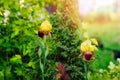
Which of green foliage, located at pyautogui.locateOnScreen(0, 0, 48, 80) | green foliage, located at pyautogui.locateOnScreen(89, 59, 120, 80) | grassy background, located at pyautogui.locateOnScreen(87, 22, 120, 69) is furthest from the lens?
grassy background, located at pyautogui.locateOnScreen(87, 22, 120, 69)

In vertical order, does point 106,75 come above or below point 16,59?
below

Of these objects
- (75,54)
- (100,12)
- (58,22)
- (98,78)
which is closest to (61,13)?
(58,22)

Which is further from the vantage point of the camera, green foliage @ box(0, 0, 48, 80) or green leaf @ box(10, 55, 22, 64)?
green foliage @ box(0, 0, 48, 80)

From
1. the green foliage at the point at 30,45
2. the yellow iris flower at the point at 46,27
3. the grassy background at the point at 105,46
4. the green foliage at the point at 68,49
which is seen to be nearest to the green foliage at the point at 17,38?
the green foliage at the point at 30,45

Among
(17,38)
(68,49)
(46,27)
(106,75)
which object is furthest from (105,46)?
(46,27)

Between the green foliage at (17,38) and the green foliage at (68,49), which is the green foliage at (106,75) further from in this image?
the green foliage at (17,38)

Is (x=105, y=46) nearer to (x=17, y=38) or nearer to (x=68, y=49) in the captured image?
(x=17, y=38)

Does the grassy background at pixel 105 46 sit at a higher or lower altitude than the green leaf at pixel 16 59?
higher

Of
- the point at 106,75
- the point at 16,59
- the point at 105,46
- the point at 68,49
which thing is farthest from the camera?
the point at 105,46

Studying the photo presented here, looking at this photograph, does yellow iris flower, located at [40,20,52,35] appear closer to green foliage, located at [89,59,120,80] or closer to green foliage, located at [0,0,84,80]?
green foliage, located at [0,0,84,80]

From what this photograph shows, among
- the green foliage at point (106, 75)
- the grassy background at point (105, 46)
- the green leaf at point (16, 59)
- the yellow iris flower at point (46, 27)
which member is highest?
the grassy background at point (105, 46)

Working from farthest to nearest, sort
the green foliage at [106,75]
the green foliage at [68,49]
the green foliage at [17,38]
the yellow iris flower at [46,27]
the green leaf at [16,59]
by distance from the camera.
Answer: the green foliage at [17,38]
the green leaf at [16,59]
the green foliage at [106,75]
the green foliage at [68,49]
the yellow iris flower at [46,27]

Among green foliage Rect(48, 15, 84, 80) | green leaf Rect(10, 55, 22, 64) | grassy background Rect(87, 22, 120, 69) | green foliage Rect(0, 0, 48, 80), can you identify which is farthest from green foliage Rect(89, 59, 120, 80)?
green leaf Rect(10, 55, 22, 64)

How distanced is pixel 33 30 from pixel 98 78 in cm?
110
